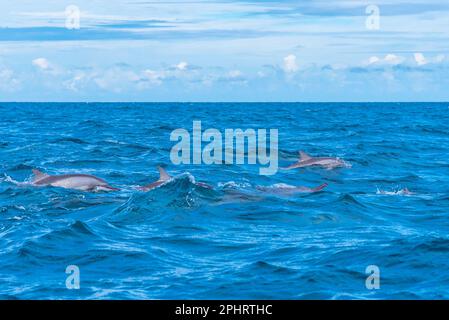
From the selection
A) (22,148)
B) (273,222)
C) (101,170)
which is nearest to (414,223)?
(273,222)

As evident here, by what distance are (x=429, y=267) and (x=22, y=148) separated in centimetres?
3073

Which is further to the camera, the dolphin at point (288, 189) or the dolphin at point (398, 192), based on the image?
the dolphin at point (398, 192)

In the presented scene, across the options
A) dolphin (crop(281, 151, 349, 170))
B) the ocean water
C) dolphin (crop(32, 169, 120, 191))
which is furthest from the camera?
dolphin (crop(281, 151, 349, 170))

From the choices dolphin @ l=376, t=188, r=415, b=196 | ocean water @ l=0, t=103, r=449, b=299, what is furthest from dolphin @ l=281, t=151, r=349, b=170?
dolphin @ l=376, t=188, r=415, b=196

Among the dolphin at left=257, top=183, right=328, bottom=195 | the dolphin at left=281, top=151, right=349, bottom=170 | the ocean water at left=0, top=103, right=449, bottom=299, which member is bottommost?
the ocean water at left=0, top=103, right=449, bottom=299

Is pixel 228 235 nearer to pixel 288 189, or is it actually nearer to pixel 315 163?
pixel 288 189

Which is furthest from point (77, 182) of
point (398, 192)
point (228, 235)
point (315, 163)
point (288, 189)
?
point (315, 163)

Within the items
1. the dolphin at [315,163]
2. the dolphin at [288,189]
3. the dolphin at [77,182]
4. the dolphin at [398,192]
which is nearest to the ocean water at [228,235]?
the dolphin at [398,192]

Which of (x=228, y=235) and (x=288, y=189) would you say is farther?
(x=288, y=189)

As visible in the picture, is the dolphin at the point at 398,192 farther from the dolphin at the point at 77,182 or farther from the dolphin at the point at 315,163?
the dolphin at the point at 77,182

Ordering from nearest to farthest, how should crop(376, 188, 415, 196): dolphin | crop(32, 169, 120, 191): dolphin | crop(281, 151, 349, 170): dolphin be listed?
crop(32, 169, 120, 191): dolphin < crop(376, 188, 415, 196): dolphin < crop(281, 151, 349, 170): dolphin

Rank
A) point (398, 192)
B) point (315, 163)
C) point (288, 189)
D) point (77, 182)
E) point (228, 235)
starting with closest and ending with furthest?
Result: point (228, 235)
point (77, 182)
point (288, 189)
point (398, 192)
point (315, 163)

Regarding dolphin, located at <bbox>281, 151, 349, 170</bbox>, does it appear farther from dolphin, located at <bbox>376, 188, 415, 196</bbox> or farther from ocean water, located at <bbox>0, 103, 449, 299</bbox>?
dolphin, located at <bbox>376, 188, 415, 196</bbox>

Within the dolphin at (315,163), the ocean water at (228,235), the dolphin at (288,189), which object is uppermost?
the dolphin at (315,163)
